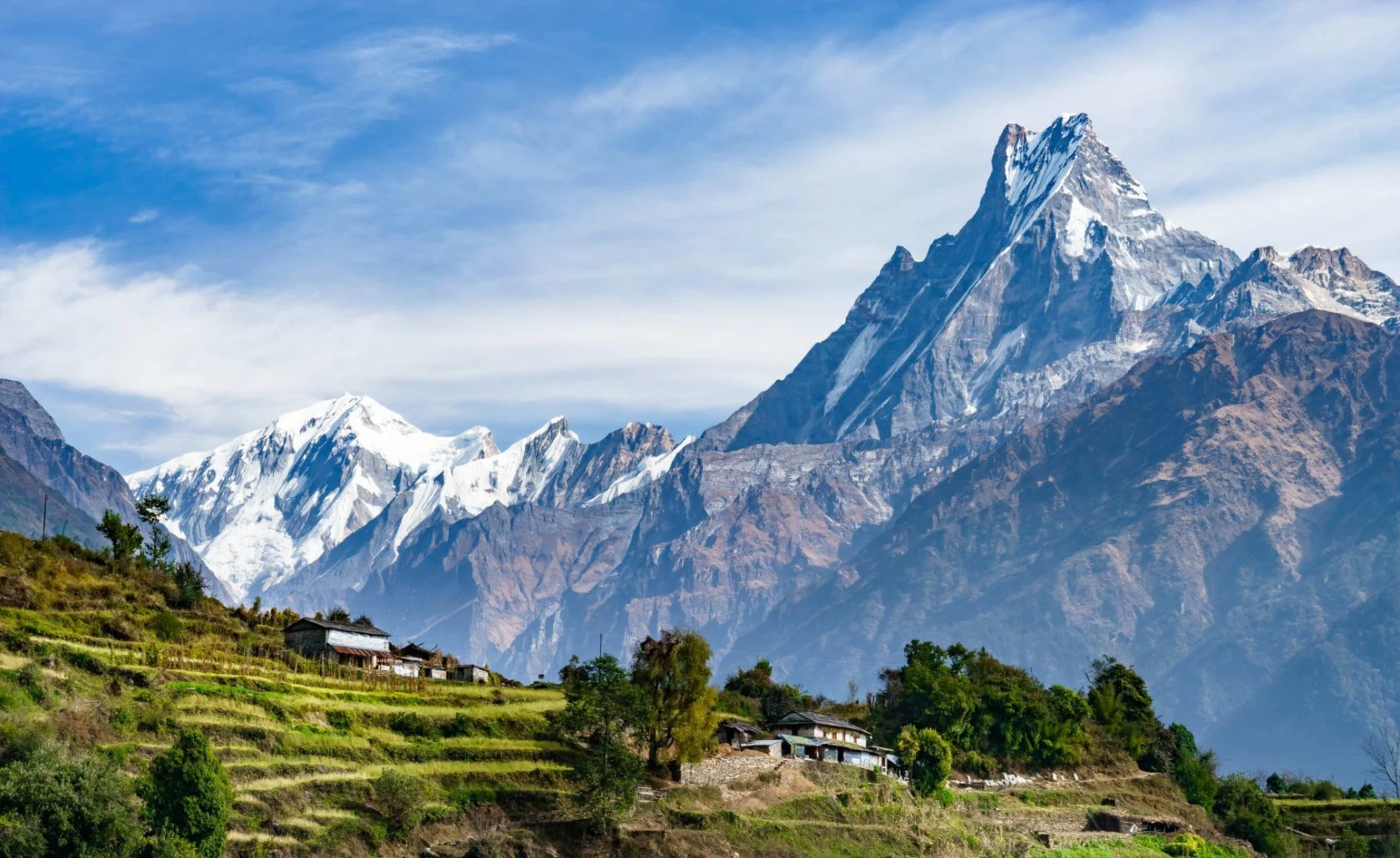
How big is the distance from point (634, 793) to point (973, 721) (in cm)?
4770

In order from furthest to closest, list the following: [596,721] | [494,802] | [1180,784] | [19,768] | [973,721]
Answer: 1. [1180,784]
2. [973,721]
3. [596,721]
4. [494,802]
5. [19,768]

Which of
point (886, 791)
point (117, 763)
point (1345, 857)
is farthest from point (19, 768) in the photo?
point (1345, 857)

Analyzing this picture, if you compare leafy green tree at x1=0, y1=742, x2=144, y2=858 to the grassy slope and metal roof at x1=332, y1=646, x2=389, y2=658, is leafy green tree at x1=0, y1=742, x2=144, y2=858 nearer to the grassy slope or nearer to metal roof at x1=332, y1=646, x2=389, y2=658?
the grassy slope

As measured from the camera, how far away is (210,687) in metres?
94.9

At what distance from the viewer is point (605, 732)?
10044 centimetres

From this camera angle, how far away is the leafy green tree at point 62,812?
2859 inches

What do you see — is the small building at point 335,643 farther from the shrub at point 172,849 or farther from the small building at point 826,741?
the shrub at point 172,849

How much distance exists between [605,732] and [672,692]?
7.60m

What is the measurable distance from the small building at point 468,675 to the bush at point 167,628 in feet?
89.7

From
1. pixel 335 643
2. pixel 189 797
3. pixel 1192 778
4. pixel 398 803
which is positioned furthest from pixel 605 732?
pixel 1192 778

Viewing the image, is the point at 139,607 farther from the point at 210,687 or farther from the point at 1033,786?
the point at 1033,786

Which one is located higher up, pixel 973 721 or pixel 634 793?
pixel 973 721

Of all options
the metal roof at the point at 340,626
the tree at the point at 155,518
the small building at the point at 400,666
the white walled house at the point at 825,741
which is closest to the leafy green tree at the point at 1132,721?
the white walled house at the point at 825,741

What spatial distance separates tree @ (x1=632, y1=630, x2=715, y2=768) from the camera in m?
106
